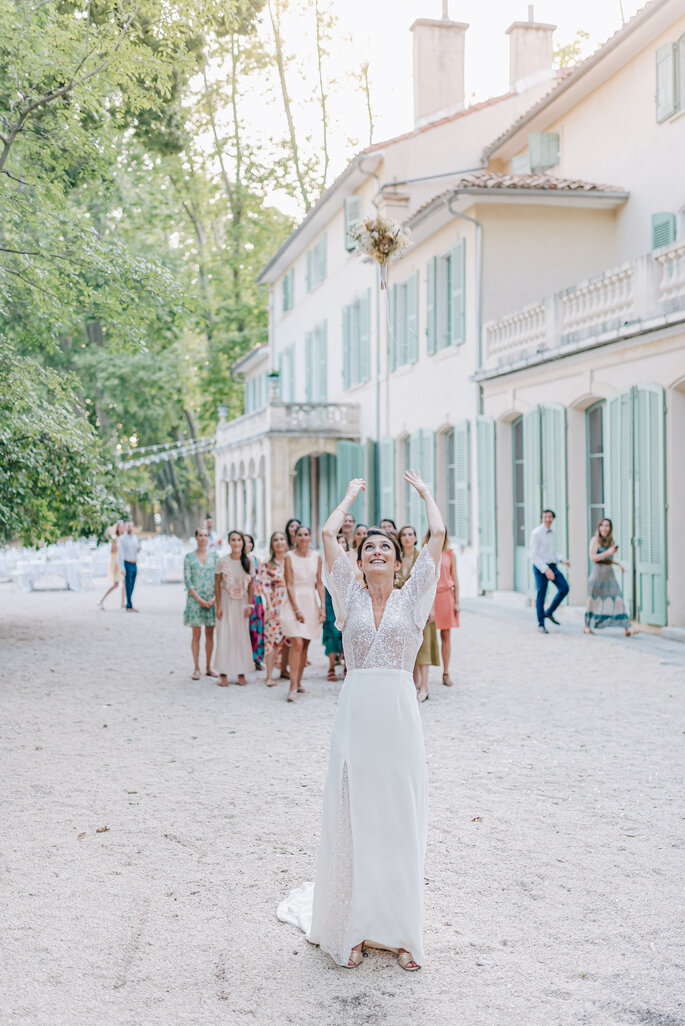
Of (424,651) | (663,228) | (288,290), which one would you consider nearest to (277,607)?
(424,651)

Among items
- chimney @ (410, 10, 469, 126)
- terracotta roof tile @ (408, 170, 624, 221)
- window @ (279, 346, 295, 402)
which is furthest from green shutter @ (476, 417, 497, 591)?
window @ (279, 346, 295, 402)

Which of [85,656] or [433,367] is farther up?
[433,367]

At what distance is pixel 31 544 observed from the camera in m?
12.9

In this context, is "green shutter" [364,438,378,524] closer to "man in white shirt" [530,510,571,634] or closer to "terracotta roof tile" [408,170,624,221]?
"terracotta roof tile" [408,170,624,221]

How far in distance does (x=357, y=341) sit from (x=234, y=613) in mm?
15848

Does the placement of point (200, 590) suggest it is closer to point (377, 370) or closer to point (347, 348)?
point (377, 370)

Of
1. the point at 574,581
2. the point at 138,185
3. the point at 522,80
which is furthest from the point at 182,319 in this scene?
the point at 138,185

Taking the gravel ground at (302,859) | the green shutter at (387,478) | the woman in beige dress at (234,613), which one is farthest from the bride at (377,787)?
the green shutter at (387,478)

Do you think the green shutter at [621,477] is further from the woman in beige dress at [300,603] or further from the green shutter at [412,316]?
the green shutter at [412,316]

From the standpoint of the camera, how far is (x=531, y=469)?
1684cm

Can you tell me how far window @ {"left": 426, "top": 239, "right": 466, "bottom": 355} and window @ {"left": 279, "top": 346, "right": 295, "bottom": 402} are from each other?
12.4 metres

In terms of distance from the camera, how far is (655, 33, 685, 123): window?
15.3m

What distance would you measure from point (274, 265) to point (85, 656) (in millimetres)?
22144

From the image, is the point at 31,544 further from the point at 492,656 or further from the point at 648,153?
the point at 648,153
